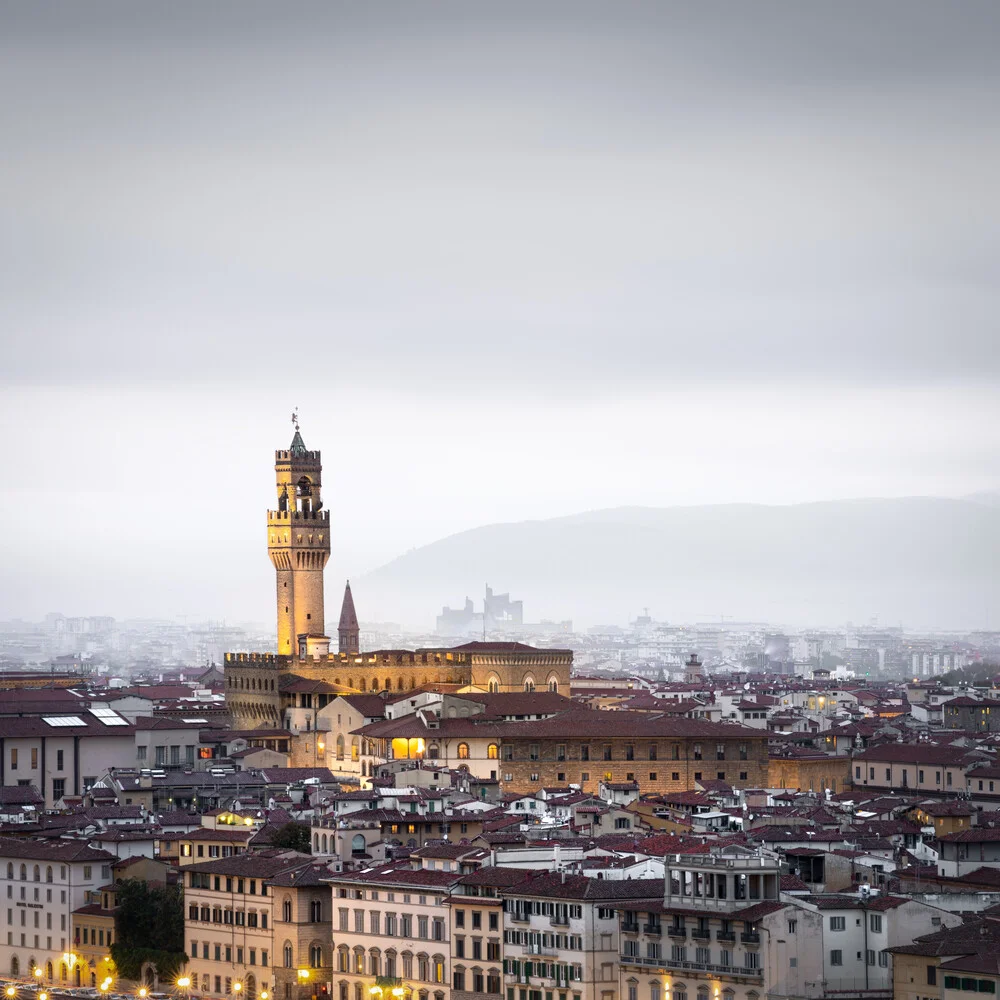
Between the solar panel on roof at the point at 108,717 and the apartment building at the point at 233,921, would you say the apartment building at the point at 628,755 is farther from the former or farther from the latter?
the apartment building at the point at 233,921

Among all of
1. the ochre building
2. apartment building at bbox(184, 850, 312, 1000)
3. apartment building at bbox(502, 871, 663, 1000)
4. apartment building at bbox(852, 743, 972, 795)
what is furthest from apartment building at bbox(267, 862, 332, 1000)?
the ochre building

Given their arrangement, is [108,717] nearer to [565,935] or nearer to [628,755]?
[628,755]

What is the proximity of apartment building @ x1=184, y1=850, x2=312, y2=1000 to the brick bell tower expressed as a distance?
66477 mm

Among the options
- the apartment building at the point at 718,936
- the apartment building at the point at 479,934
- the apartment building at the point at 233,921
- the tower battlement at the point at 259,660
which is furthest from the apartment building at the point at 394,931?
the tower battlement at the point at 259,660

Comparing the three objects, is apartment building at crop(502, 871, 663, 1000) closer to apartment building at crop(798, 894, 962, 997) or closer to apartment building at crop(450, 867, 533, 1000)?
apartment building at crop(450, 867, 533, 1000)

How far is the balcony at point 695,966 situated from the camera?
5872 cm

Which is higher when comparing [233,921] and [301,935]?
[233,921]

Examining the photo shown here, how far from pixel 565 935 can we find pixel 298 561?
79995 mm

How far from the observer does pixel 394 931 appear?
220 ft

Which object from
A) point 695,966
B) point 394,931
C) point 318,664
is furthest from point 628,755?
point 695,966

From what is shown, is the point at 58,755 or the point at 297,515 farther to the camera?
the point at 297,515

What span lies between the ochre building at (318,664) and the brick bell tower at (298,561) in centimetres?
5

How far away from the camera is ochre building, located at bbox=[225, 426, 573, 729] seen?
426 feet

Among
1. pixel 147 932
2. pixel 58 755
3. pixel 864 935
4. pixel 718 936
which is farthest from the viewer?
pixel 58 755
